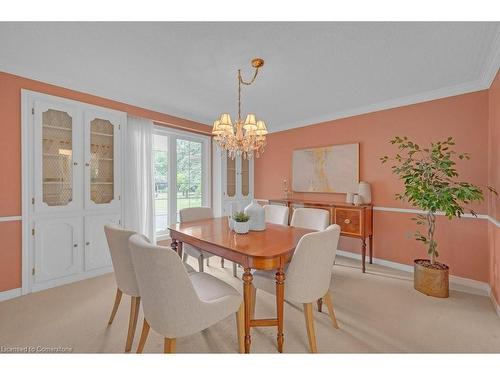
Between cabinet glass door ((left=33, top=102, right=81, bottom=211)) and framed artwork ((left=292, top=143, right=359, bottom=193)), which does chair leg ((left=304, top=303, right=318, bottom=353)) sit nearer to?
framed artwork ((left=292, top=143, right=359, bottom=193))

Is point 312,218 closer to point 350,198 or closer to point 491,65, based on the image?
point 350,198

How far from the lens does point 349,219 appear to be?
3.33 metres

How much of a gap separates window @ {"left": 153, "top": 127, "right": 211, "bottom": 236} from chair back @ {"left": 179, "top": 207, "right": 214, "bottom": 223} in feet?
3.28

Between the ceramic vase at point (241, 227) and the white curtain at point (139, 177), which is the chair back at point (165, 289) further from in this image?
the white curtain at point (139, 177)

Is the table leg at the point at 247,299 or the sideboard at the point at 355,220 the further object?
the sideboard at the point at 355,220

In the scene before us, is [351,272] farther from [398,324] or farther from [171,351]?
[171,351]

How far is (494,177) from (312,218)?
1.87 meters

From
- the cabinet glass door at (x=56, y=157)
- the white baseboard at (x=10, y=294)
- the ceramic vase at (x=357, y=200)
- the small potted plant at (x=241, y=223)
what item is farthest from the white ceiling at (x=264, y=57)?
the white baseboard at (x=10, y=294)

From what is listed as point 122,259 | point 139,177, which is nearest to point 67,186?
point 139,177

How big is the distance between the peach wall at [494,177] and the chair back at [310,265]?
1822mm

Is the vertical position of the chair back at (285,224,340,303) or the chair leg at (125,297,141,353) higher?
the chair back at (285,224,340,303)

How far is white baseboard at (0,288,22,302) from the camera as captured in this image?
2382mm

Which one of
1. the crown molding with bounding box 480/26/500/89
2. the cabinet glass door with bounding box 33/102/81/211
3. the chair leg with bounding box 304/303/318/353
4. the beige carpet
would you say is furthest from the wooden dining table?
the crown molding with bounding box 480/26/500/89

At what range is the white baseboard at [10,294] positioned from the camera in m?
2.38
